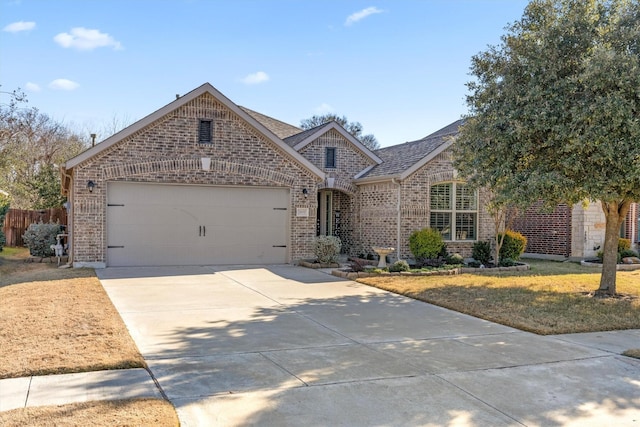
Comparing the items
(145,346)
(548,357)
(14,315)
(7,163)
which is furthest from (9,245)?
(548,357)

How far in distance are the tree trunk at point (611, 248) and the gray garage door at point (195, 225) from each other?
8.74 meters

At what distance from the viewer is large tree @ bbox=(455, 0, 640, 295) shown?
30.3 ft

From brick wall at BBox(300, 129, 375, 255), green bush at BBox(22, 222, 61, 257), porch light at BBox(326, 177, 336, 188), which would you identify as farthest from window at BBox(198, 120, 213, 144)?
green bush at BBox(22, 222, 61, 257)

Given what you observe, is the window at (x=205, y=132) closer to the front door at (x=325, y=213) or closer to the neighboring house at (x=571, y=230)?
the front door at (x=325, y=213)

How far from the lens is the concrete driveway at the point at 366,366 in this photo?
4594mm

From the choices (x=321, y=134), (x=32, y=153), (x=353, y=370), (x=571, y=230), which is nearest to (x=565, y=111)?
(x=353, y=370)

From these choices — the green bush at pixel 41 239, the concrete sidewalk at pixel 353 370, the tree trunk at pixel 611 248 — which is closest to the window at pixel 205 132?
the green bush at pixel 41 239

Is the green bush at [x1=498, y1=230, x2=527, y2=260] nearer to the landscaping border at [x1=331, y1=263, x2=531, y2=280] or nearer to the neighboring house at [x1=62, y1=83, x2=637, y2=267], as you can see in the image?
the neighboring house at [x1=62, y1=83, x2=637, y2=267]

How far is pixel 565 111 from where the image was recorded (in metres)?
9.73

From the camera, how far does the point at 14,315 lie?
8.01 metres

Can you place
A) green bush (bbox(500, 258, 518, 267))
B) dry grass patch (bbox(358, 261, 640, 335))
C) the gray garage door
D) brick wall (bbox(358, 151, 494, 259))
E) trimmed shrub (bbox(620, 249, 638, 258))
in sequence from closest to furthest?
dry grass patch (bbox(358, 261, 640, 335)) → the gray garage door → green bush (bbox(500, 258, 518, 267)) → brick wall (bbox(358, 151, 494, 259)) → trimmed shrub (bbox(620, 249, 638, 258))

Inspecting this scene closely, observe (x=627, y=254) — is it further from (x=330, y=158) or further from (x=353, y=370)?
(x=353, y=370)

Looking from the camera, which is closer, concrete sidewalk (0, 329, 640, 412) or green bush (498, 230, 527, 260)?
concrete sidewalk (0, 329, 640, 412)

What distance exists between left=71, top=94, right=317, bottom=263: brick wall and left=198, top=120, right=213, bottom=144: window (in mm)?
129
